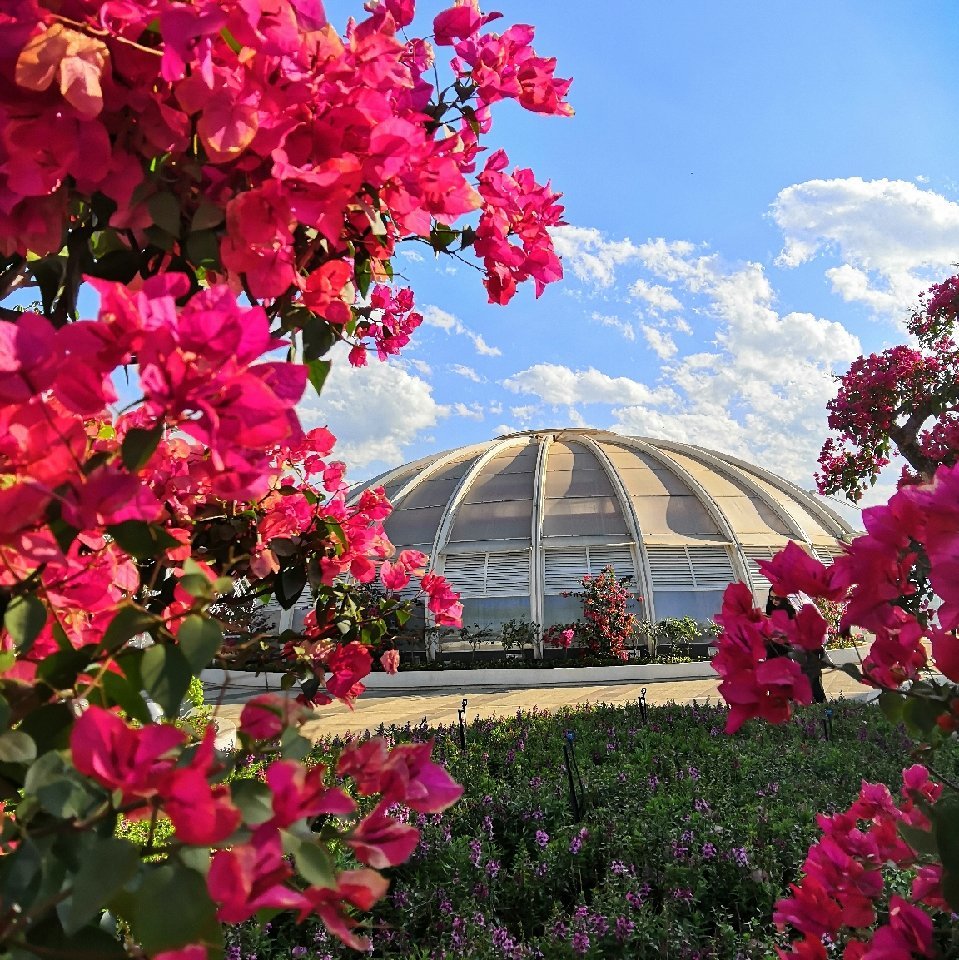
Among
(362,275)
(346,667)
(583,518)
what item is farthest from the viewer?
(583,518)

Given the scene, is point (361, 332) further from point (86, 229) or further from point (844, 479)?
point (844, 479)

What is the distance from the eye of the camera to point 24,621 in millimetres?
778

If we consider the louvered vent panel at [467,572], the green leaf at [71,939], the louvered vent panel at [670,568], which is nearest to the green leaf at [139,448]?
the green leaf at [71,939]

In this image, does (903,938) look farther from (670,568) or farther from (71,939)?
(670,568)

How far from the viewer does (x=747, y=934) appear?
288cm

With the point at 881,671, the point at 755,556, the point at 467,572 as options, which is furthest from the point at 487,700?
the point at 881,671

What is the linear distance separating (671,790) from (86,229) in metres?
5.08

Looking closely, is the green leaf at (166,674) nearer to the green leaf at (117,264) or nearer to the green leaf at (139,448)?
the green leaf at (139,448)

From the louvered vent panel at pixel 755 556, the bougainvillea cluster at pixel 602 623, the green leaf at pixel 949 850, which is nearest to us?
the green leaf at pixel 949 850

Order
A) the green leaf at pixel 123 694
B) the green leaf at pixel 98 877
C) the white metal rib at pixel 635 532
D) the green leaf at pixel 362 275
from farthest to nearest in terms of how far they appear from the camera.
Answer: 1. the white metal rib at pixel 635 532
2. the green leaf at pixel 362 275
3. the green leaf at pixel 123 694
4. the green leaf at pixel 98 877

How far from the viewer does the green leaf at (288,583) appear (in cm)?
203

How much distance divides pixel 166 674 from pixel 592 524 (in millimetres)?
16069

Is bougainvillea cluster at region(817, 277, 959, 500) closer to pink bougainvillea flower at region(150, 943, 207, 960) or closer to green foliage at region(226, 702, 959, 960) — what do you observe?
green foliage at region(226, 702, 959, 960)

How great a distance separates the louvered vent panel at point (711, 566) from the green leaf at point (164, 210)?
15.5 metres
